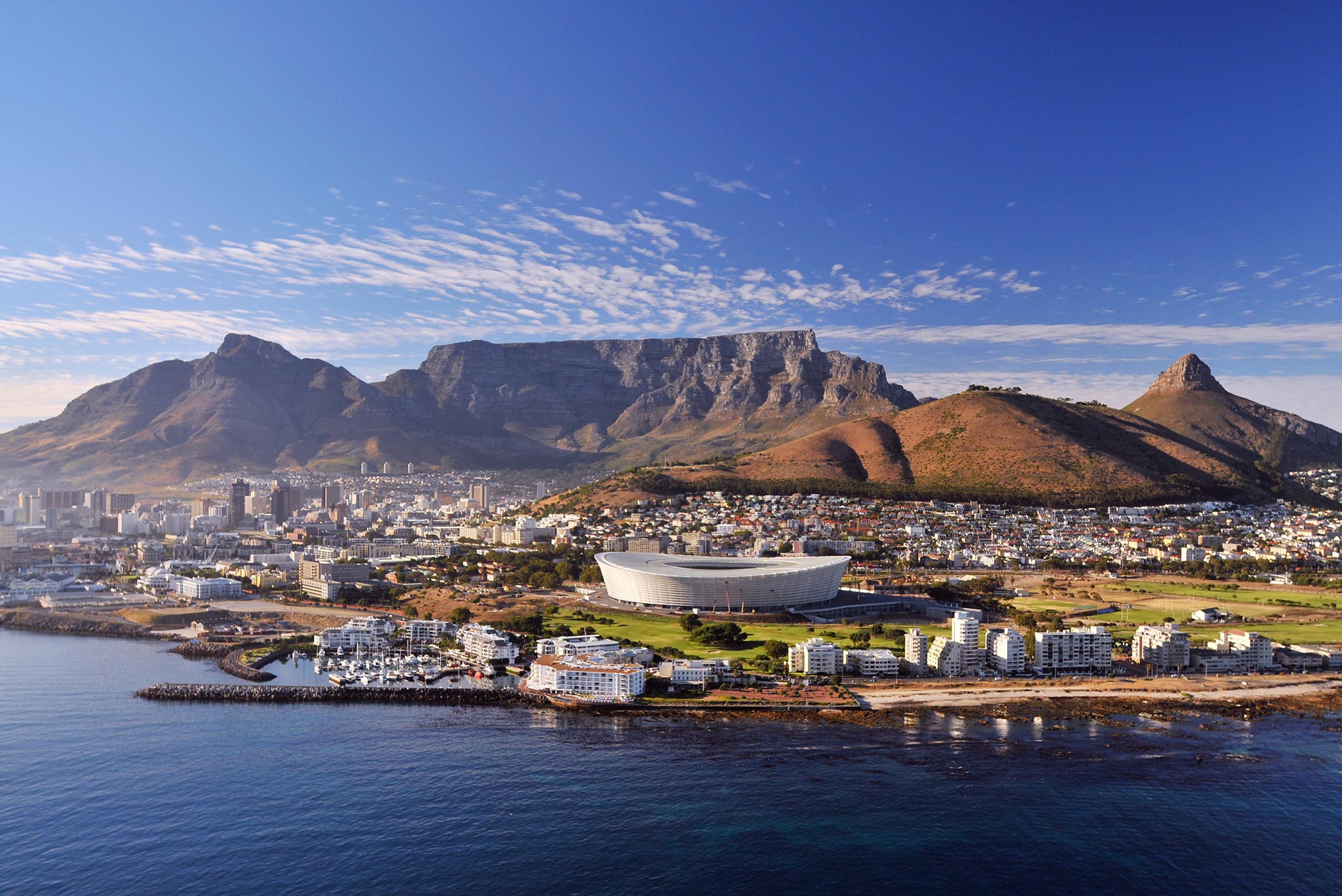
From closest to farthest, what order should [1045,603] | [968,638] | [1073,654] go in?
[1073,654] → [968,638] → [1045,603]

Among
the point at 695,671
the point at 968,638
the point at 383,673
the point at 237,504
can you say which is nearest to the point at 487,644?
the point at 383,673

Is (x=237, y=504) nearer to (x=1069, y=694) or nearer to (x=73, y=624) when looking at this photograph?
(x=73, y=624)

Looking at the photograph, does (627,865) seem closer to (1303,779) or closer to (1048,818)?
(1048,818)

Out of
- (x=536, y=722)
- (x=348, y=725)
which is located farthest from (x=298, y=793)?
(x=536, y=722)

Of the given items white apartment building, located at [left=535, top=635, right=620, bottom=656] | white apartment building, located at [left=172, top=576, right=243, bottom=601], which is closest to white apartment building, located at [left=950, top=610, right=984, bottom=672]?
white apartment building, located at [left=535, top=635, right=620, bottom=656]

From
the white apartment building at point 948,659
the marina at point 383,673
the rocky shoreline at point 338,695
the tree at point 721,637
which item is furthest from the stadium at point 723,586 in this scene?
the rocky shoreline at point 338,695

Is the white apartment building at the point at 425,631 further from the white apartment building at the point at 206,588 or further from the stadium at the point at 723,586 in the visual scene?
→ the white apartment building at the point at 206,588
